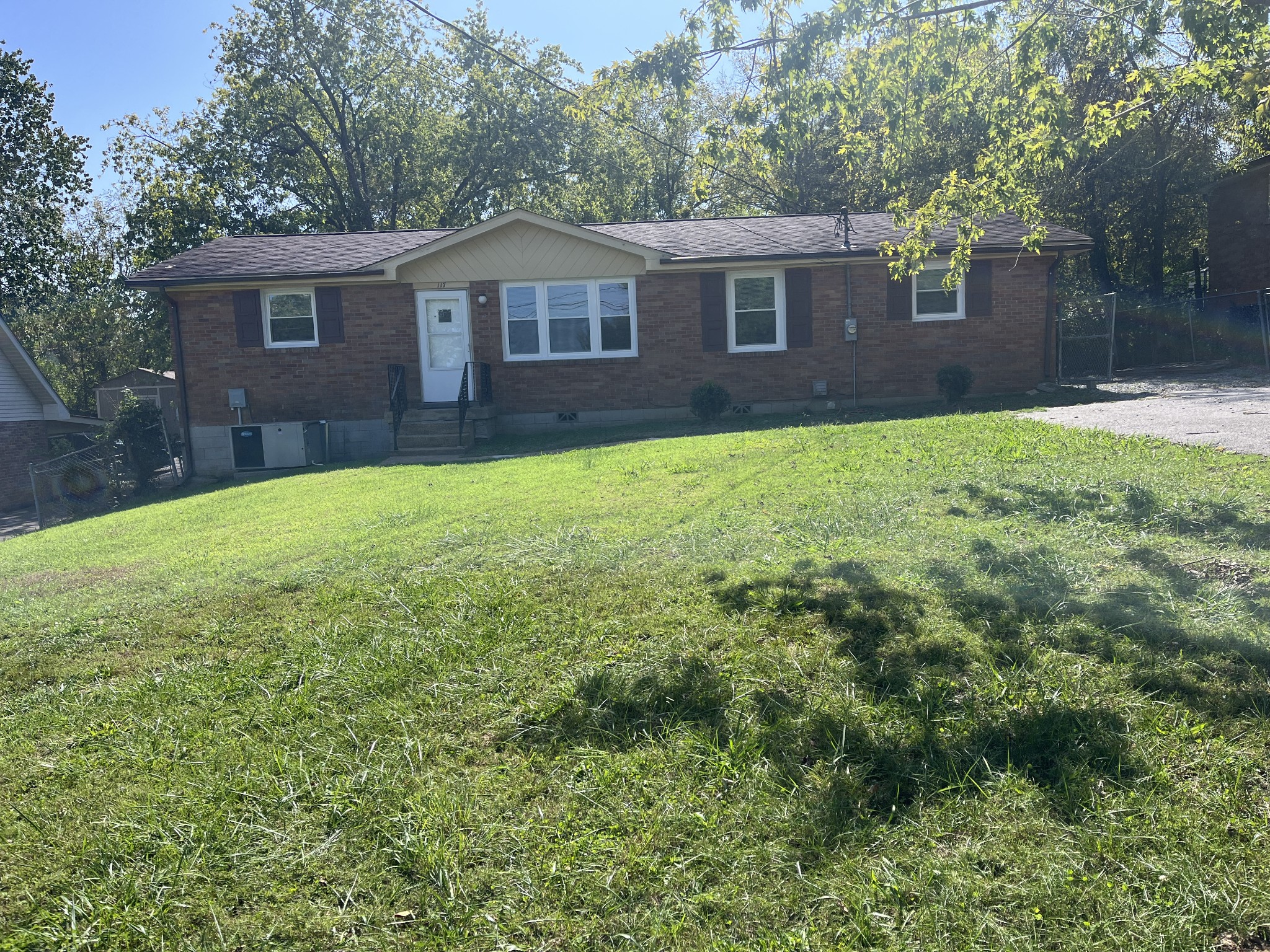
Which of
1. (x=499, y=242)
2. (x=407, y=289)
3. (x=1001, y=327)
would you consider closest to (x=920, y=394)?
(x=1001, y=327)

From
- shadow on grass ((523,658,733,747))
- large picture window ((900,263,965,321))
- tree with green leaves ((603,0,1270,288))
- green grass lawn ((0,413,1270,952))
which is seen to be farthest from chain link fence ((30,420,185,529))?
shadow on grass ((523,658,733,747))

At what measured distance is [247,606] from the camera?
5.39 metres

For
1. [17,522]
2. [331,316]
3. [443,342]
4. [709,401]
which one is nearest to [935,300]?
[709,401]

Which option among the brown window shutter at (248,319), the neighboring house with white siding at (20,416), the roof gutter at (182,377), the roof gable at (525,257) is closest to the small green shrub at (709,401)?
the roof gable at (525,257)

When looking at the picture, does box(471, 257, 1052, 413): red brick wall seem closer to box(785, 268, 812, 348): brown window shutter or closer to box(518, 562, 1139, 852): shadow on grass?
Answer: box(785, 268, 812, 348): brown window shutter

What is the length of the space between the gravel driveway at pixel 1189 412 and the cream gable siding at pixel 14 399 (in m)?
23.8

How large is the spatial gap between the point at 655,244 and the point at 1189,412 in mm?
9629

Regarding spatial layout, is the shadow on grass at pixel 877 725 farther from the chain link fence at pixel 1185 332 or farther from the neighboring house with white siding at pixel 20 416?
the neighboring house with white siding at pixel 20 416

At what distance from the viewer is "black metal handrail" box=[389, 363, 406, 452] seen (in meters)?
15.9

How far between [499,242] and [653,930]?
15236 mm

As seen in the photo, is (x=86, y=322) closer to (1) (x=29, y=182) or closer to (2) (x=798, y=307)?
(1) (x=29, y=182)

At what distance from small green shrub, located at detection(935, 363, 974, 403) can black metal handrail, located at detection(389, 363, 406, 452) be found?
9.65 meters

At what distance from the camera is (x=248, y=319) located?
1667 centimetres

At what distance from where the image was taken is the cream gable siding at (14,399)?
22.7 metres
